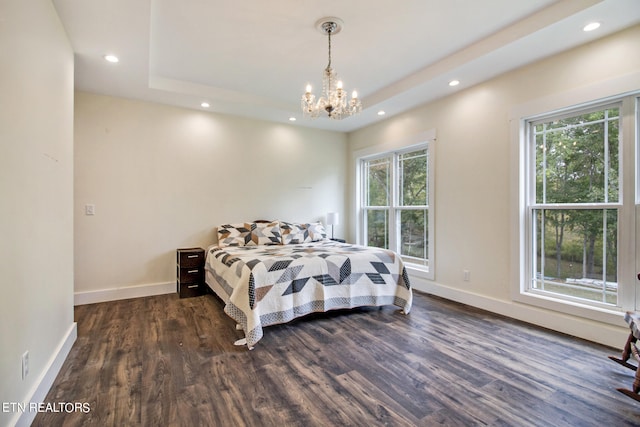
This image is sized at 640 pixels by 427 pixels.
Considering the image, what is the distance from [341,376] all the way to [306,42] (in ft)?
9.44

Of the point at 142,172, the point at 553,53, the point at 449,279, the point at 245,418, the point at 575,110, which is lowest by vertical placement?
the point at 245,418

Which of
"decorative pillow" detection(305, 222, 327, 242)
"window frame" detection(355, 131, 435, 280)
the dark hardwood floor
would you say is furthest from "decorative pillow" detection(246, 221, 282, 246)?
"window frame" detection(355, 131, 435, 280)

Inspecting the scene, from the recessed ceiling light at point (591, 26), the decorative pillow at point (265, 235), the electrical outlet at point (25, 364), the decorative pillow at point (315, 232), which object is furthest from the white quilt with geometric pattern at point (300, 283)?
the recessed ceiling light at point (591, 26)

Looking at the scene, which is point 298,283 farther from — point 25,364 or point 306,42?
point 306,42

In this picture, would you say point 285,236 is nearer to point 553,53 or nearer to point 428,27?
point 428,27

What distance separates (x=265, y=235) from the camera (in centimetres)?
439

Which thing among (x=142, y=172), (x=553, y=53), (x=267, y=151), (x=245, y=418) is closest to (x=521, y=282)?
(x=553, y=53)

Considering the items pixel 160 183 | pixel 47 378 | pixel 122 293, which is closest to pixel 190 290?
pixel 122 293

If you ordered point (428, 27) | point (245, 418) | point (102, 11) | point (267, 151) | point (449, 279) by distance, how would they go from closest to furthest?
1. point (245, 418)
2. point (102, 11)
3. point (428, 27)
4. point (449, 279)
5. point (267, 151)

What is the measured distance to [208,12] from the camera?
2.45m

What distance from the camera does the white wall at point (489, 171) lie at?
261cm

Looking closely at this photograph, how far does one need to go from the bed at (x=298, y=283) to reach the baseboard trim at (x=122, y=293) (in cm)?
69

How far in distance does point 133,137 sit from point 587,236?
516cm

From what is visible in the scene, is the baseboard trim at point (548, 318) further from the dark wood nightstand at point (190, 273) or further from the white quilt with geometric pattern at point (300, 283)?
the dark wood nightstand at point (190, 273)
